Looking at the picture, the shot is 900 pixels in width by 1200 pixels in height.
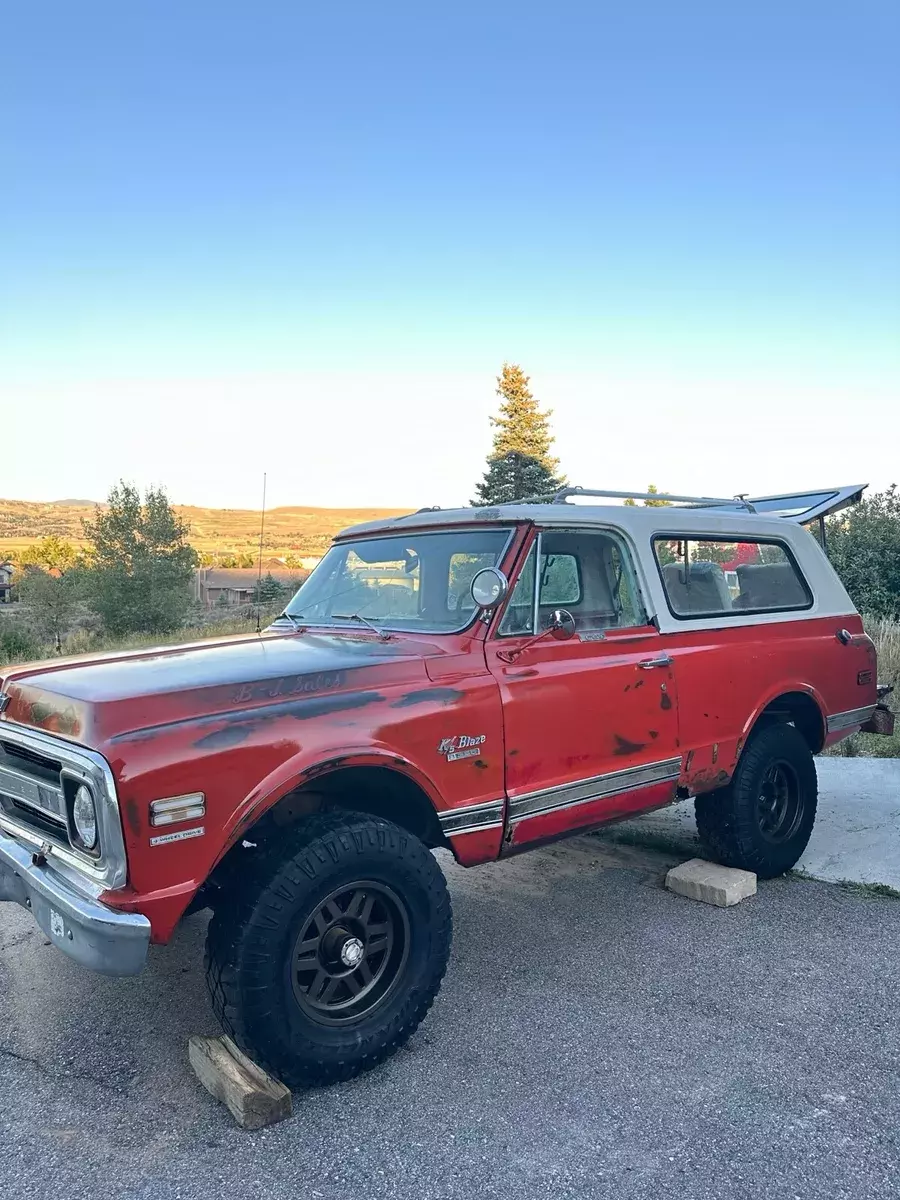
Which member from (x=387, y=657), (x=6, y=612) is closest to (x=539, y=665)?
(x=387, y=657)

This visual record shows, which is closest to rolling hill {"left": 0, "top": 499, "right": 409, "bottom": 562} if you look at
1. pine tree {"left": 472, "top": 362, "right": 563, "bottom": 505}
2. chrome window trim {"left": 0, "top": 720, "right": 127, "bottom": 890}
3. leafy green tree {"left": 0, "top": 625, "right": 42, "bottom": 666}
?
pine tree {"left": 472, "top": 362, "right": 563, "bottom": 505}

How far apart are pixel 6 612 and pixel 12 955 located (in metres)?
30.1

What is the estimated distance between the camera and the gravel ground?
2.48 metres

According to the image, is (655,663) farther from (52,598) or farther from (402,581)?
(52,598)

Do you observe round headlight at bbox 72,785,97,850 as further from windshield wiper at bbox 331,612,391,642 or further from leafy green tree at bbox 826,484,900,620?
leafy green tree at bbox 826,484,900,620

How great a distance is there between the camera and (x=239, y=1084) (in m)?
2.70

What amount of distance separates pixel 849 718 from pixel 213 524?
118 m

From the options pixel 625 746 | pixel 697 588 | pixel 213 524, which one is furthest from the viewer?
pixel 213 524

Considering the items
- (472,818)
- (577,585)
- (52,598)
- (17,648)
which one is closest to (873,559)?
(577,585)

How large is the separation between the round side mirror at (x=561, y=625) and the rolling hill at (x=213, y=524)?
6912 centimetres

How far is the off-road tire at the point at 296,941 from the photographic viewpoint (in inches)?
108

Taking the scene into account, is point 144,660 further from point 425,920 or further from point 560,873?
point 560,873

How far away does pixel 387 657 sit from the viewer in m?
3.39

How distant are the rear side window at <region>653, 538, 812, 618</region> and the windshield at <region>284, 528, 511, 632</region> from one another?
1.11 m
